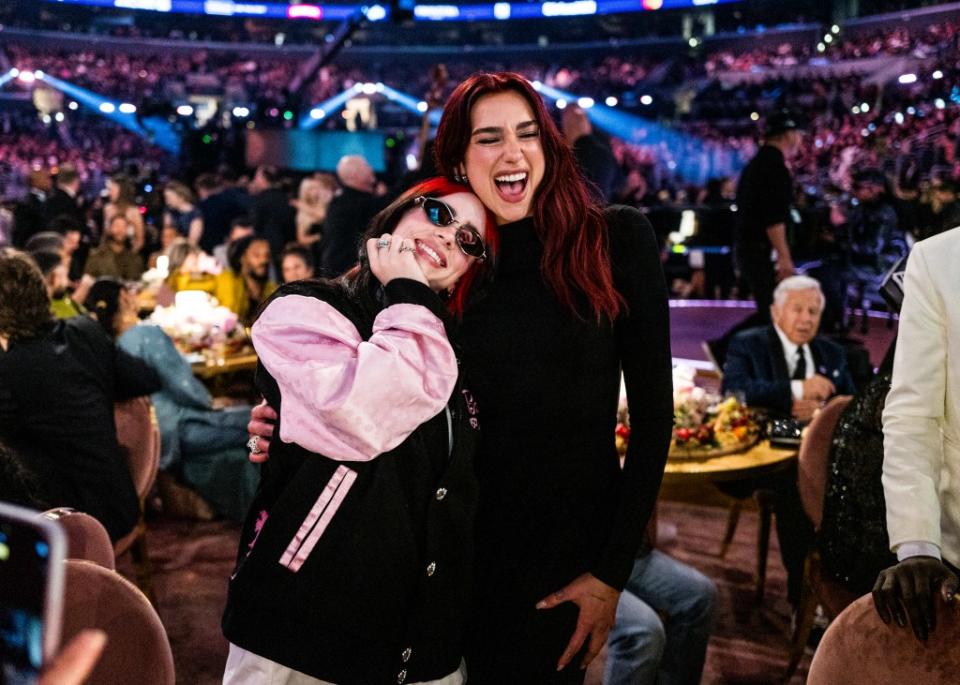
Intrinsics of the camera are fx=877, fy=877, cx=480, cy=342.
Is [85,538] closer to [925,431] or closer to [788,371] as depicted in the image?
[925,431]

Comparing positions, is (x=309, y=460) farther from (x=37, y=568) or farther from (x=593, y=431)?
(x=37, y=568)

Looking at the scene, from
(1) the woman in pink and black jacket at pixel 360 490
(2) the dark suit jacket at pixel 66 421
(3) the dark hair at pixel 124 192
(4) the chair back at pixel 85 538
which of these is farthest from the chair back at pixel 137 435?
(3) the dark hair at pixel 124 192

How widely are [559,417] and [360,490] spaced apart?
1.21ft

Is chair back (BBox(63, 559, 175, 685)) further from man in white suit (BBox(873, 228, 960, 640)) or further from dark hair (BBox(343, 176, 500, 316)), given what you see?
man in white suit (BBox(873, 228, 960, 640))

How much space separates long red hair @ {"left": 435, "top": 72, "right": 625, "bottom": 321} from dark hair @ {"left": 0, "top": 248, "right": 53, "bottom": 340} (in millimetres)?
1692

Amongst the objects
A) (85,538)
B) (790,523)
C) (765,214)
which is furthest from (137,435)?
(765,214)

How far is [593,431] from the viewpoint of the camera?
1435mm

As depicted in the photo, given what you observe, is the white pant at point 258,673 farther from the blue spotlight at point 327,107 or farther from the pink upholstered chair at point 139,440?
the blue spotlight at point 327,107

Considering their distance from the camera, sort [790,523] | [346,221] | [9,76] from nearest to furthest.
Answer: [790,523], [346,221], [9,76]

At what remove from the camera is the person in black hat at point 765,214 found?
5031 mm

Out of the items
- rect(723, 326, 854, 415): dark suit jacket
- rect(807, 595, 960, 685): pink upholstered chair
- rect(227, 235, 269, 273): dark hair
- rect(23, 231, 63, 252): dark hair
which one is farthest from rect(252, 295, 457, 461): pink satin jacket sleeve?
rect(227, 235, 269, 273): dark hair

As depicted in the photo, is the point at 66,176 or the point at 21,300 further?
the point at 66,176

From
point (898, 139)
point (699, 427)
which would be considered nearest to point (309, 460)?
point (699, 427)

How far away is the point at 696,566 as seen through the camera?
12.4ft
